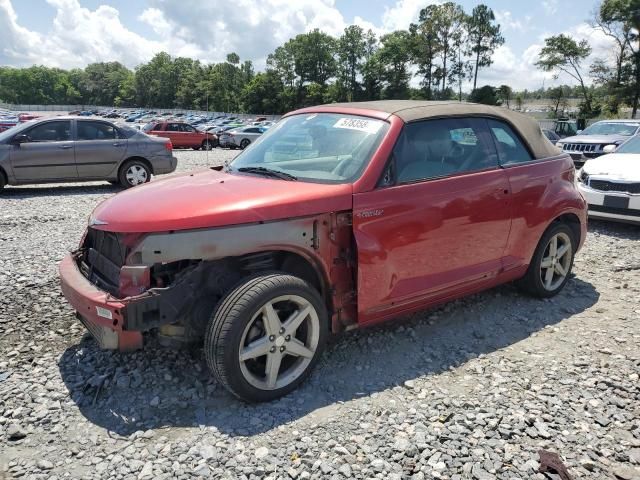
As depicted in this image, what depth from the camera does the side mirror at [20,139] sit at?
999cm

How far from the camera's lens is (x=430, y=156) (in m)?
3.72

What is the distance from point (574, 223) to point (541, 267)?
24.0 inches

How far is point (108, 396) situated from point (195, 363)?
590mm

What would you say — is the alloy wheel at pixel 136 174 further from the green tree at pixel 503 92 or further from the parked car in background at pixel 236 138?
the green tree at pixel 503 92

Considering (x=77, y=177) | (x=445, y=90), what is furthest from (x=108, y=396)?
(x=445, y=90)

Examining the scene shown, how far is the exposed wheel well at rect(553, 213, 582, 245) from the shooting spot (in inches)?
186

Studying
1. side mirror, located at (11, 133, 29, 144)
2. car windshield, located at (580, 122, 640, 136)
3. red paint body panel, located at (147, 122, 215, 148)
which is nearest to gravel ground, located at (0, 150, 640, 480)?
side mirror, located at (11, 133, 29, 144)

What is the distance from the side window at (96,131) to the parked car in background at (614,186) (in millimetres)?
9114

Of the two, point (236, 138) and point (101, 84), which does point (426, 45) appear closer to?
point (236, 138)

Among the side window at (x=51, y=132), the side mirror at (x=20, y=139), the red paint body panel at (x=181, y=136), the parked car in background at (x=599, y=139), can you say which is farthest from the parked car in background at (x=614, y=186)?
the red paint body panel at (x=181, y=136)

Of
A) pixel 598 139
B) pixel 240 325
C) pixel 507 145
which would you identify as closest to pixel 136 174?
pixel 507 145

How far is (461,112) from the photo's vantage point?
402 cm

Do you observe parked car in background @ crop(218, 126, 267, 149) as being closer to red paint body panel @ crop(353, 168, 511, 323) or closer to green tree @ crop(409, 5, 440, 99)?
red paint body panel @ crop(353, 168, 511, 323)

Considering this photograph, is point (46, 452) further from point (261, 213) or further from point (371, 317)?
point (371, 317)
